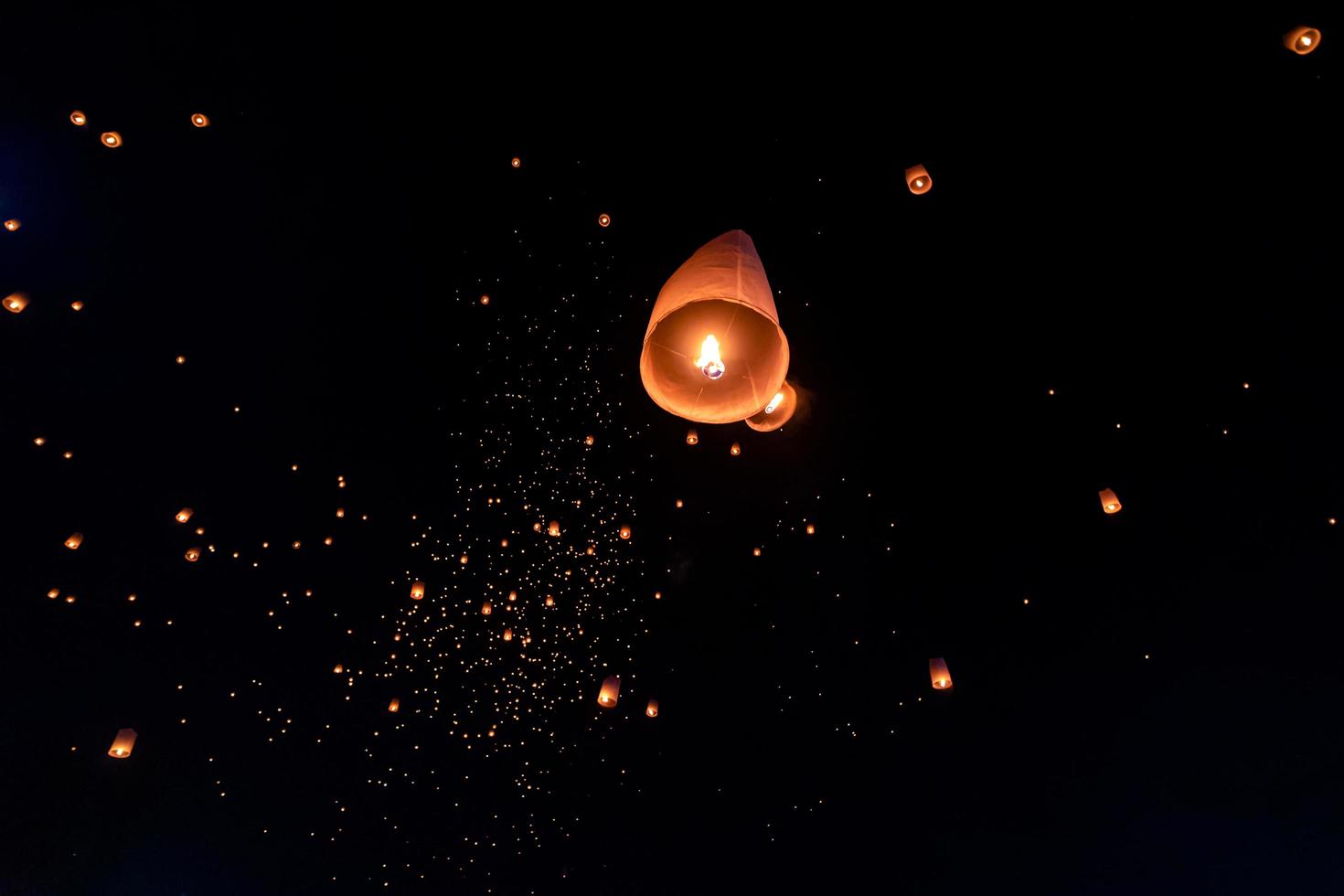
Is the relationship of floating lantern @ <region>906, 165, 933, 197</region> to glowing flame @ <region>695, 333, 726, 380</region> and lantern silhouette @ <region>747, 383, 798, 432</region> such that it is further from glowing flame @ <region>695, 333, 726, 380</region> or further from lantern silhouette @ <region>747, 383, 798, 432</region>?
lantern silhouette @ <region>747, 383, 798, 432</region>

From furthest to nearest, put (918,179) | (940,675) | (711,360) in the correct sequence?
(940,675)
(918,179)
(711,360)

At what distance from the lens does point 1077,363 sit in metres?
3.91

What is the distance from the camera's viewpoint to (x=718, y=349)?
2.04m

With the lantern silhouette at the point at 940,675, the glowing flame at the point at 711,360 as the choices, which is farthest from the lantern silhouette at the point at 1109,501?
the glowing flame at the point at 711,360

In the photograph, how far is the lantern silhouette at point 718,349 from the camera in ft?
6.77

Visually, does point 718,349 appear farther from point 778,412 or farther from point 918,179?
point 778,412

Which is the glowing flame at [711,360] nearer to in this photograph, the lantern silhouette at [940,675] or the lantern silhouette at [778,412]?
the lantern silhouette at [778,412]

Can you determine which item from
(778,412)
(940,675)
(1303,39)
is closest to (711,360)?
(778,412)

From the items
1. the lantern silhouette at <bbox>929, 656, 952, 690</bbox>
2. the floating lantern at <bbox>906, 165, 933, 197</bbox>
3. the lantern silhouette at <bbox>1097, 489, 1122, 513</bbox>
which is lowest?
the lantern silhouette at <bbox>929, 656, 952, 690</bbox>

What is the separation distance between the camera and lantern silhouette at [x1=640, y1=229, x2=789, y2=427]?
81.2 inches

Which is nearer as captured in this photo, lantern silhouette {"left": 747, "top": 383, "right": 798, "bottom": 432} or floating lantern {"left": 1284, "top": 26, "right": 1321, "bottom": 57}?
floating lantern {"left": 1284, "top": 26, "right": 1321, "bottom": 57}

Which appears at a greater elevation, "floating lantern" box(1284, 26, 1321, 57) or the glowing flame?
"floating lantern" box(1284, 26, 1321, 57)

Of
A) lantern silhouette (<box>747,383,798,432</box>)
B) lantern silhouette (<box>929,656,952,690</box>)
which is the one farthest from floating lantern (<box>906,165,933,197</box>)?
lantern silhouette (<box>929,656,952,690</box>)

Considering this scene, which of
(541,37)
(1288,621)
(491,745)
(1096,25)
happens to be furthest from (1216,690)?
(541,37)
